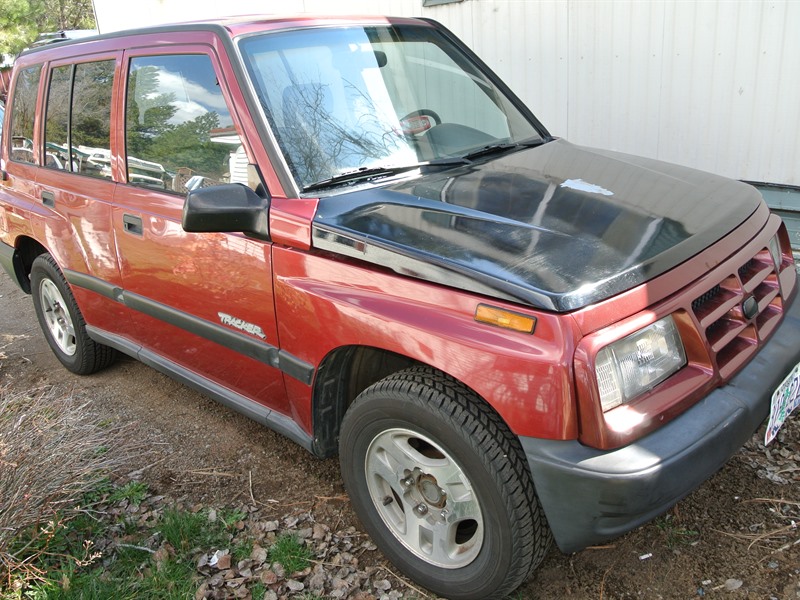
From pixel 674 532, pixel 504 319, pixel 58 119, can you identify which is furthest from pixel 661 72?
pixel 58 119

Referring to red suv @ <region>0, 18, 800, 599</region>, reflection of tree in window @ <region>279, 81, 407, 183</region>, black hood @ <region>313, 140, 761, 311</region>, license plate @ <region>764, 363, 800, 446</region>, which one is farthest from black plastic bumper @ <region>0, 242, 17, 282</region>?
license plate @ <region>764, 363, 800, 446</region>

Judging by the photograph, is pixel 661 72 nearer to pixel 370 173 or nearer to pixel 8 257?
pixel 370 173

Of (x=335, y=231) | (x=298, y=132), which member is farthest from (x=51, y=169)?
(x=335, y=231)

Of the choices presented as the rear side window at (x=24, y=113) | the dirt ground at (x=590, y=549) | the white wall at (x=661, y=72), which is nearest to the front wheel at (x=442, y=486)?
the dirt ground at (x=590, y=549)

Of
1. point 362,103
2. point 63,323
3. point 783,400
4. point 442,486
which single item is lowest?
point 63,323

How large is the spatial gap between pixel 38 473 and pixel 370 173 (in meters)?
1.68

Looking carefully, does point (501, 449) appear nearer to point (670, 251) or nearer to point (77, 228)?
point (670, 251)

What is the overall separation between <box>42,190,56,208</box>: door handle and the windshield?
177 cm

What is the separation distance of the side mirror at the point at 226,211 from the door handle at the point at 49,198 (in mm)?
1763

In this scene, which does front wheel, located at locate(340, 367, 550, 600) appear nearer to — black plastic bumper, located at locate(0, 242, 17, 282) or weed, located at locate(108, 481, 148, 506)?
weed, located at locate(108, 481, 148, 506)

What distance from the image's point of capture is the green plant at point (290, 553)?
2.67m

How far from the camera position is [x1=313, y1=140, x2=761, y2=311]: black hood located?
2.05m

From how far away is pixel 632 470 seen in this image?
76.1 inches

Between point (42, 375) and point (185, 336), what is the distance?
1.94 m
